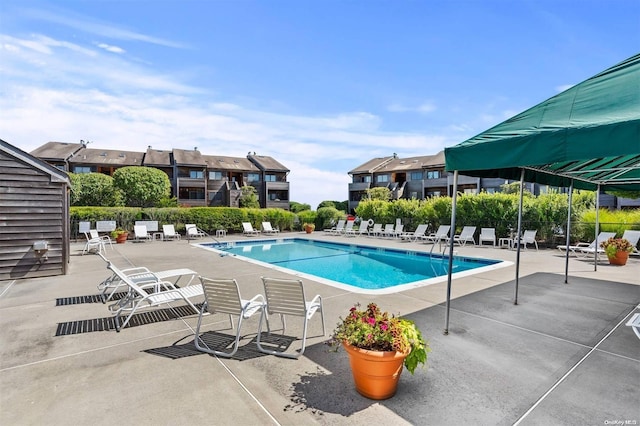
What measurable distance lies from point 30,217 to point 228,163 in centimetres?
3552

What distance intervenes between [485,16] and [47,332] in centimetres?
1073

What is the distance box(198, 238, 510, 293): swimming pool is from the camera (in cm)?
859

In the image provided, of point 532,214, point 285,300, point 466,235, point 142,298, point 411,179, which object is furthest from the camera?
point 411,179

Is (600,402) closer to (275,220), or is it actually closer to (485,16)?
(485,16)

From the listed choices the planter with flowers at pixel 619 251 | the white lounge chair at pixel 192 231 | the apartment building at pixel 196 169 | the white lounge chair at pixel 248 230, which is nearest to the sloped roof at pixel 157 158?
the apartment building at pixel 196 169

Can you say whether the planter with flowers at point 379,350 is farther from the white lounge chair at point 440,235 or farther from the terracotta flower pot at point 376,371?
the white lounge chair at point 440,235

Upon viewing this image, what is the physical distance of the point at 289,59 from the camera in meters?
11.8

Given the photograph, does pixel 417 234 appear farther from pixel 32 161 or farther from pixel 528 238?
pixel 32 161

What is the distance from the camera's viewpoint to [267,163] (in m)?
44.7

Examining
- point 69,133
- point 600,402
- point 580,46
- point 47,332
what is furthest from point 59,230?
point 69,133

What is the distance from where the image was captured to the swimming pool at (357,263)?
859 centimetres

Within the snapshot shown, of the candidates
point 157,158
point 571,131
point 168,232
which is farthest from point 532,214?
point 157,158

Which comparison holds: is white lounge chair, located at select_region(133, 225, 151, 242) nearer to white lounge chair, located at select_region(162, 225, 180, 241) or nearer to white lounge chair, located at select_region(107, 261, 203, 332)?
white lounge chair, located at select_region(162, 225, 180, 241)

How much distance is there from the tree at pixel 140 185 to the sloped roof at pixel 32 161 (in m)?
22.9
